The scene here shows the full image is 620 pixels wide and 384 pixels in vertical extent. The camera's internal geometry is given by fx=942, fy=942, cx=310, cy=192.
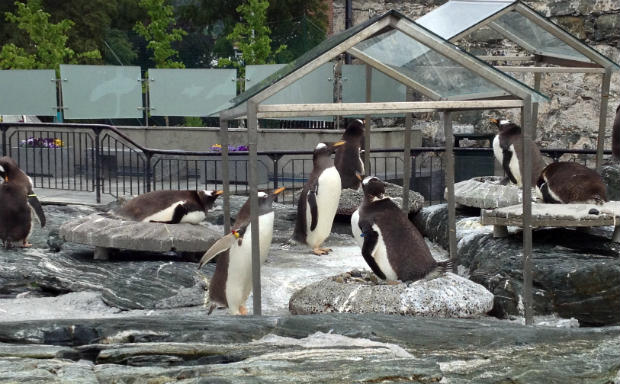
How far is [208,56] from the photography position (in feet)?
68.8

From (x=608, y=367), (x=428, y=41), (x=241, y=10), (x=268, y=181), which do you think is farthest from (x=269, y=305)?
(x=241, y=10)

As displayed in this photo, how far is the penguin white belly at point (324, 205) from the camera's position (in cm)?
732

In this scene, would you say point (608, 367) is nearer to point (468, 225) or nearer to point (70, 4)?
point (468, 225)

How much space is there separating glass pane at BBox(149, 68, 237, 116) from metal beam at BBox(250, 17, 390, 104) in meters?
8.54

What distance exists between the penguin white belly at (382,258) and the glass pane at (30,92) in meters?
8.52

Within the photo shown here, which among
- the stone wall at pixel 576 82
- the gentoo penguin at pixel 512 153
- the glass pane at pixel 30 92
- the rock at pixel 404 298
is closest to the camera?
the rock at pixel 404 298

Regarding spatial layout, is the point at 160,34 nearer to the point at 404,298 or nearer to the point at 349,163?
the point at 349,163

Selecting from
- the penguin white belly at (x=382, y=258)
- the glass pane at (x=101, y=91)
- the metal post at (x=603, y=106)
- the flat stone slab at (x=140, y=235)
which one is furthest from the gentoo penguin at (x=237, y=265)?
the glass pane at (x=101, y=91)

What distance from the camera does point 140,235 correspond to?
6.41 metres

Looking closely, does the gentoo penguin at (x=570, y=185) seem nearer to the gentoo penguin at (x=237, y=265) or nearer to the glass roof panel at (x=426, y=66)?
the glass roof panel at (x=426, y=66)

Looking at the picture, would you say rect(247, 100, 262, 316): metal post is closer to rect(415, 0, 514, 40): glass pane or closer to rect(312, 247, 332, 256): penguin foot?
rect(312, 247, 332, 256): penguin foot

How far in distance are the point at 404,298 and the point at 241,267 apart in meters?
1.07

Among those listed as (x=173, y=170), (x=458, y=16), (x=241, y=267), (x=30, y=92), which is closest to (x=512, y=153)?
(x=458, y=16)

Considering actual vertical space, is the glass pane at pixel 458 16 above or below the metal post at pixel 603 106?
above
